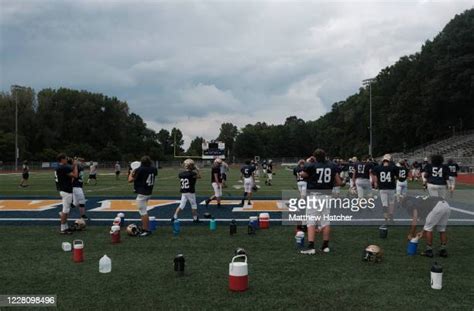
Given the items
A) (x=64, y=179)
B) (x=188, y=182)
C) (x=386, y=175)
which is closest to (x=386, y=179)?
(x=386, y=175)

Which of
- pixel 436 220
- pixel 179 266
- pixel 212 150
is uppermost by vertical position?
pixel 212 150

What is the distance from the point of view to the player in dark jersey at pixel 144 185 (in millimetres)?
9914

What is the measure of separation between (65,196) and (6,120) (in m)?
75.3

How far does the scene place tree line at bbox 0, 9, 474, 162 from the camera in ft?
177

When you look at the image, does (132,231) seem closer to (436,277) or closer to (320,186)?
(320,186)

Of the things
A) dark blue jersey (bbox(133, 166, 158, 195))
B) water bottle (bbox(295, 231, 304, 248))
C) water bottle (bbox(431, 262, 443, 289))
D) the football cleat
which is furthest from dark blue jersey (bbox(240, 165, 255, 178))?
water bottle (bbox(431, 262, 443, 289))

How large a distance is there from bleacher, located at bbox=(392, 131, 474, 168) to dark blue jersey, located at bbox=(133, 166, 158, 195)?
38302 millimetres

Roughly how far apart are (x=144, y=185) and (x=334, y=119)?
9885 cm

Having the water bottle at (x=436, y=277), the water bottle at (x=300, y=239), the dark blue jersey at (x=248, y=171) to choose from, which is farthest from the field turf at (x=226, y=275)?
the dark blue jersey at (x=248, y=171)

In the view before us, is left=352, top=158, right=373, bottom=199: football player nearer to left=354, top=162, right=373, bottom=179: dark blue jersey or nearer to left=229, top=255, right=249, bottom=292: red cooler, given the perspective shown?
left=354, top=162, right=373, bottom=179: dark blue jersey

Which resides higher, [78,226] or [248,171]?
[248,171]

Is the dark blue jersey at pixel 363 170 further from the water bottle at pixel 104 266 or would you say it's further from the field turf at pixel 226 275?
the water bottle at pixel 104 266

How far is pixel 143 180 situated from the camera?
10.1 metres

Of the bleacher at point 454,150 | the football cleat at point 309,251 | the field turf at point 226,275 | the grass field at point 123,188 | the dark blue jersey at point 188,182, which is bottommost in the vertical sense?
the grass field at point 123,188
